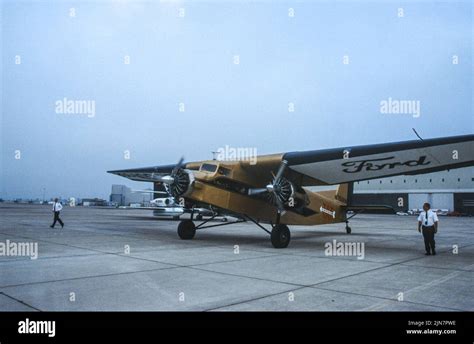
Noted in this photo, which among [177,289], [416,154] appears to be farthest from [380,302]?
[416,154]

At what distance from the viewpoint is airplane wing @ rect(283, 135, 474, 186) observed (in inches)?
449

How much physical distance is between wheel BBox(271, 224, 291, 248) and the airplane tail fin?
7131 mm

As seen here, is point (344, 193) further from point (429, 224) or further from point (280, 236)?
point (429, 224)

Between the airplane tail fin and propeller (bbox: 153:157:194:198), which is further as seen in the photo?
the airplane tail fin

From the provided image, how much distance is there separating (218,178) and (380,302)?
340 inches

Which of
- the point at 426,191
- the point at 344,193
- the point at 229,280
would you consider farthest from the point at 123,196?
the point at 229,280

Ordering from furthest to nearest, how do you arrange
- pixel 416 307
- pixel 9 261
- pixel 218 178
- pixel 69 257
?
pixel 218 178 → pixel 69 257 → pixel 9 261 → pixel 416 307

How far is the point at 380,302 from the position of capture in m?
5.96

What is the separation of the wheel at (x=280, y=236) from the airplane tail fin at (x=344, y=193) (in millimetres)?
7131

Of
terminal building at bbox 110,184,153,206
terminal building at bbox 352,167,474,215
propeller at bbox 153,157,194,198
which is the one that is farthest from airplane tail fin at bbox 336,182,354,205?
terminal building at bbox 110,184,153,206

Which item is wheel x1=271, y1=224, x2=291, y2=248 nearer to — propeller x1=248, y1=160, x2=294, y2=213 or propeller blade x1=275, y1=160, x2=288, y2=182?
propeller x1=248, y1=160, x2=294, y2=213

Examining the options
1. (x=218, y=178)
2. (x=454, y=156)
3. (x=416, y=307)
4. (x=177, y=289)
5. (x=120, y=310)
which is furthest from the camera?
(x=218, y=178)
